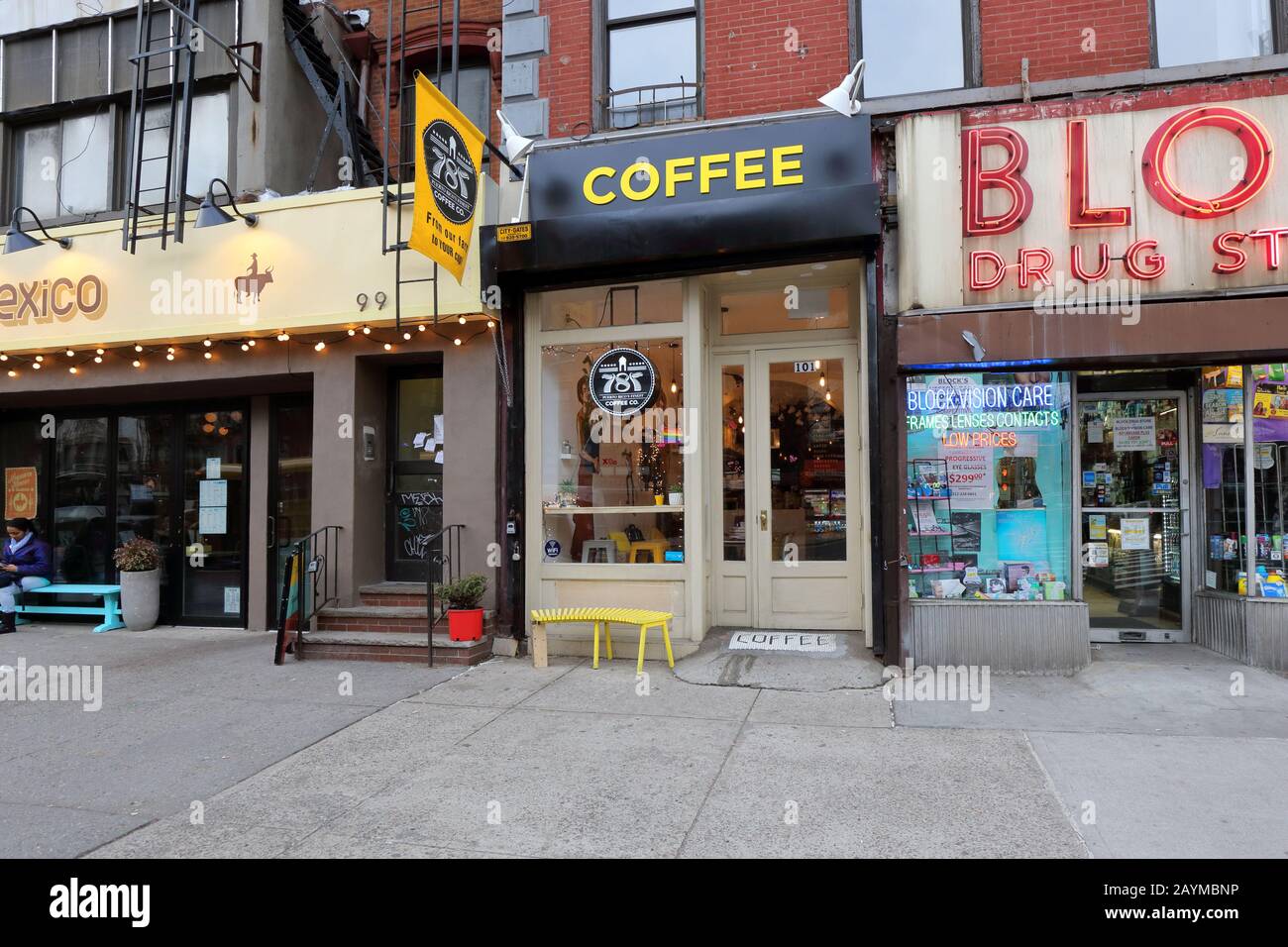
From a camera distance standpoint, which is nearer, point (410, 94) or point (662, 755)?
point (662, 755)

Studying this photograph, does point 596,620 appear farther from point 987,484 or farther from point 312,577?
point 987,484

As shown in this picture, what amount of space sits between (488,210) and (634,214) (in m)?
1.69

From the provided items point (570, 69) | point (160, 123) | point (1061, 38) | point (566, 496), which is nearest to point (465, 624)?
point (566, 496)

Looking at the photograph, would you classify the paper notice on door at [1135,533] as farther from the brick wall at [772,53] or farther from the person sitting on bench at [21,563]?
the person sitting on bench at [21,563]

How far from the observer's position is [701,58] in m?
8.09

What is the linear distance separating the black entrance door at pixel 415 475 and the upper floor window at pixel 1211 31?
24.8ft

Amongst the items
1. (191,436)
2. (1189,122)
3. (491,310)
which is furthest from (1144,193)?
(191,436)

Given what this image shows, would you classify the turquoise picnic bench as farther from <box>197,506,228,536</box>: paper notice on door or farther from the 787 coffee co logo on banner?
the 787 coffee co logo on banner

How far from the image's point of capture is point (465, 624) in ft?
25.7

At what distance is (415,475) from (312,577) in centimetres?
154

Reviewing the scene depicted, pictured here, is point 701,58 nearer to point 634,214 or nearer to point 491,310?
point 634,214

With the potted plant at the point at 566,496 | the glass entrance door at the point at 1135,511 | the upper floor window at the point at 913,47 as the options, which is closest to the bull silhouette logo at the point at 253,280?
the potted plant at the point at 566,496

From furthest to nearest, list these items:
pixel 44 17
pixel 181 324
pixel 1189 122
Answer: pixel 44 17
pixel 181 324
pixel 1189 122

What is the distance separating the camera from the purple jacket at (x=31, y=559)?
34.1ft
